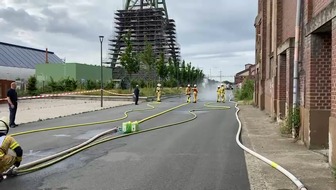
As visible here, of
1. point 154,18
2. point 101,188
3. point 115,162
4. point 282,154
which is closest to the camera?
point 101,188

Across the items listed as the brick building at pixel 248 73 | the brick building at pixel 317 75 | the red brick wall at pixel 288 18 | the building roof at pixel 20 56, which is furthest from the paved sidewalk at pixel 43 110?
the building roof at pixel 20 56

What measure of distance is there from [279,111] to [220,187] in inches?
403

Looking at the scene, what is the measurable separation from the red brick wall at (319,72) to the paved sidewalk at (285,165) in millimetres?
1159

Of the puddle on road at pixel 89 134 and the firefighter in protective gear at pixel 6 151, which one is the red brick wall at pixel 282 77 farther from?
the firefighter in protective gear at pixel 6 151

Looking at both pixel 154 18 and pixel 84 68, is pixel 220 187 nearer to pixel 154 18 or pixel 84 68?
pixel 84 68

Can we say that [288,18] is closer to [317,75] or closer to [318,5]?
[318,5]

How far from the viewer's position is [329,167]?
7719 millimetres

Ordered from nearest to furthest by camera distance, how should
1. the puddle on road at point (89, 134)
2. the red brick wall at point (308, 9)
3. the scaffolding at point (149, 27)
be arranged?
the red brick wall at point (308, 9), the puddle on road at point (89, 134), the scaffolding at point (149, 27)

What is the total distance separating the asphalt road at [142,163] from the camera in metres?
6.79

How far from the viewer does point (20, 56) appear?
231ft

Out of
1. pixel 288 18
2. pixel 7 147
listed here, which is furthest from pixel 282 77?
pixel 7 147

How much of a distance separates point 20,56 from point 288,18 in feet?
201

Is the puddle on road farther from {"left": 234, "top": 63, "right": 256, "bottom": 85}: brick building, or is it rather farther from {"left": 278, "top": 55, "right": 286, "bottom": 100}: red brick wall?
{"left": 234, "top": 63, "right": 256, "bottom": 85}: brick building

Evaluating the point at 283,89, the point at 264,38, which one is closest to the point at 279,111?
the point at 283,89
